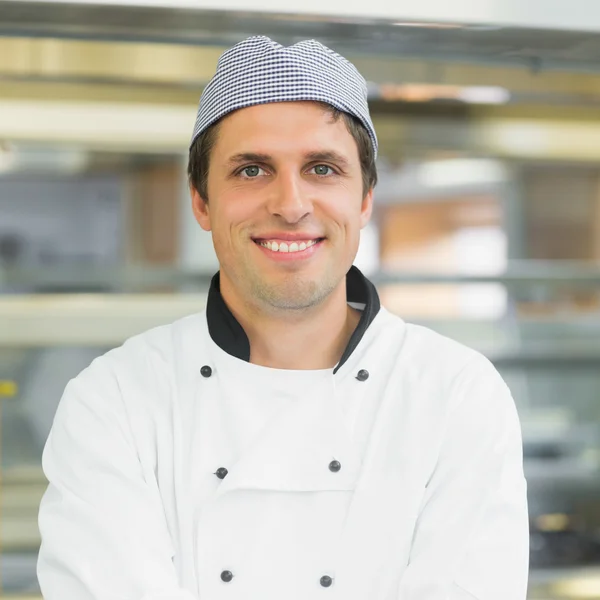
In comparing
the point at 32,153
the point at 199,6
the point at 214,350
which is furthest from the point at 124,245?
the point at 214,350

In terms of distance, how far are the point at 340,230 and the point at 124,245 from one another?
1109mm

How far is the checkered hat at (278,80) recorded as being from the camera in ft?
3.85

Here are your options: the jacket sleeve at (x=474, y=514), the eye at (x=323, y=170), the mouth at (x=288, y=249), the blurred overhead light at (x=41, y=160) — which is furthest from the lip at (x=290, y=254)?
the blurred overhead light at (x=41, y=160)

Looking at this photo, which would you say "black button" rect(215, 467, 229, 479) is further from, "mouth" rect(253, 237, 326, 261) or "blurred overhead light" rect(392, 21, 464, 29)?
"blurred overhead light" rect(392, 21, 464, 29)

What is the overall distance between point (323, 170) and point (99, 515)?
527 millimetres

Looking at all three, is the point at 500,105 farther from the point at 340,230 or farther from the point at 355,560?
the point at 355,560

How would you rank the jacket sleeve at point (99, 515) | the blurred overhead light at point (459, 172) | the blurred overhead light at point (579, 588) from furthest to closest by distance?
the blurred overhead light at point (459, 172) → the blurred overhead light at point (579, 588) → the jacket sleeve at point (99, 515)

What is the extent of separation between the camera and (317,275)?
1199mm

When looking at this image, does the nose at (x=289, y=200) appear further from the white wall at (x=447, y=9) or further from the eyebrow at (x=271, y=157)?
the white wall at (x=447, y=9)

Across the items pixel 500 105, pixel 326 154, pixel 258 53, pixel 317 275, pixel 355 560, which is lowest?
pixel 355 560

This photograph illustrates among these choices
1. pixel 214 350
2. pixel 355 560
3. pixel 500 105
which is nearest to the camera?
pixel 355 560

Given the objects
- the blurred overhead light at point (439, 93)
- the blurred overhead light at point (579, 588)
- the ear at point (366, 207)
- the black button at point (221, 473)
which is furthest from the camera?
the blurred overhead light at point (579, 588)

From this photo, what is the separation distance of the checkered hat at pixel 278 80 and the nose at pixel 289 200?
0.10m

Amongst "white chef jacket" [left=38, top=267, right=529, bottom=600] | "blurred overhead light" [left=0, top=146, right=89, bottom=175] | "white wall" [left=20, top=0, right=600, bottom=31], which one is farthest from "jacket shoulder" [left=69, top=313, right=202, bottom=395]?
"blurred overhead light" [left=0, top=146, right=89, bottom=175]
